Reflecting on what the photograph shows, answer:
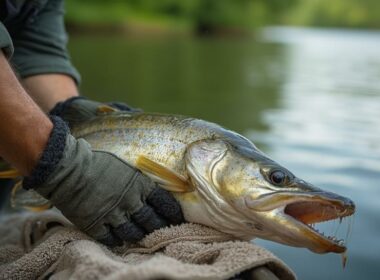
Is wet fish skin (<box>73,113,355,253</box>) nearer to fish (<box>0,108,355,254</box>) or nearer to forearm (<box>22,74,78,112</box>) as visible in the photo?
fish (<box>0,108,355,254</box>)

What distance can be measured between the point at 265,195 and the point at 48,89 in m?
1.91

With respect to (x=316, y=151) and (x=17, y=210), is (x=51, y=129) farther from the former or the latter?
(x=316, y=151)

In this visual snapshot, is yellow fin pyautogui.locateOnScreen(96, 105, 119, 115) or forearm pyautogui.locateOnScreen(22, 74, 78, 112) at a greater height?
yellow fin pyautogui.locateOnScreen(96, 105, 119, 115)

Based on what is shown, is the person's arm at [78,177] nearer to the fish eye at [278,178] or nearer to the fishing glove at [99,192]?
the fishing glove at [99,192]

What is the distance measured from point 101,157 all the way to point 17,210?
1.87 m

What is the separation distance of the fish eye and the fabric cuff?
83 cm

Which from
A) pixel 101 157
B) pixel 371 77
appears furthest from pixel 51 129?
pixel 371 77

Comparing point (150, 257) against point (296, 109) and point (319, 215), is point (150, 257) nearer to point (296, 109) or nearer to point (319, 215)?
point (319, 215)

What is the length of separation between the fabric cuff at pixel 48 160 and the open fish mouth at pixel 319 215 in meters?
0.90

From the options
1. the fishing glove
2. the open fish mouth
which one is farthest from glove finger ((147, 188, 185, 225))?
the open fish mouth

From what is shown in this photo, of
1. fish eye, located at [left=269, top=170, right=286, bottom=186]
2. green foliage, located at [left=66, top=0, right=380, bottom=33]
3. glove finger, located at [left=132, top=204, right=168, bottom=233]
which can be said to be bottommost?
green foliage, located at [left=66, top=0, right=380, bottom=33]

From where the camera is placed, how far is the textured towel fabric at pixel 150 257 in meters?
1.90

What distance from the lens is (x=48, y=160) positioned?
2.27 m

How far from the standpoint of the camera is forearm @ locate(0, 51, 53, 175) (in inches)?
90.0
